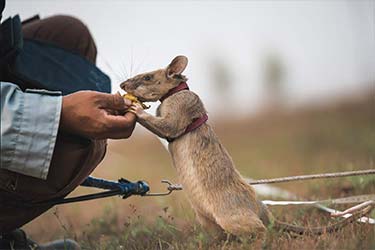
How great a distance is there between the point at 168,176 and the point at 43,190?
3.41 metres

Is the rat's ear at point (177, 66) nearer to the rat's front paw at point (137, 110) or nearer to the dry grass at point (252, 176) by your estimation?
the rat's front paw at point (137, 110)

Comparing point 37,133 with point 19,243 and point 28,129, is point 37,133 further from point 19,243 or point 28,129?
point 19,243

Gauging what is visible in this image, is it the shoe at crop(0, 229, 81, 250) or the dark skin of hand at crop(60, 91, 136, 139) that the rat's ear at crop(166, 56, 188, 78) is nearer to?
the dark skin of hand at crop(60, 91, 136, 139)

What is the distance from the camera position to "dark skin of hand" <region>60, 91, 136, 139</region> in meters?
1.88

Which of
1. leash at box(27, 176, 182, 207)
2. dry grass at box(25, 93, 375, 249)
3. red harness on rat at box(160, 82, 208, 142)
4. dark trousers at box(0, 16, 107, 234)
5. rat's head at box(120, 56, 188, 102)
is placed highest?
rat's head at box(120, 56, 188, 102)

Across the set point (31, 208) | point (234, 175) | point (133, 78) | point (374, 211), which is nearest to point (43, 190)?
point (31, 208)

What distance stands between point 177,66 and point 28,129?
841mm

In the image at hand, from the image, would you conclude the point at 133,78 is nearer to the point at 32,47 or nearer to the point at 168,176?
the point at 32,47

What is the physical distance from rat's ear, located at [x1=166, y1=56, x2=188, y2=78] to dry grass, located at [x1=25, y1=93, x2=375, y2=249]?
0.41 metres

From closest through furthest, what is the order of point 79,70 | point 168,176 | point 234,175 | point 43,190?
point 43,190, point 234,175, point 79,70, point 168,176

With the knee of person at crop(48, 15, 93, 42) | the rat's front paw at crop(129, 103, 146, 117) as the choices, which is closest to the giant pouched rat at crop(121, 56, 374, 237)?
the rat's front paw at crop(129, 103, 146, 117)

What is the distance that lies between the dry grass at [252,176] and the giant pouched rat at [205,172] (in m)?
0.09

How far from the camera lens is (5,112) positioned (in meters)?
1.76

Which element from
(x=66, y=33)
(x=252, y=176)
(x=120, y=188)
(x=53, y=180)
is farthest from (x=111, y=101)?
(x=252, y=176)
